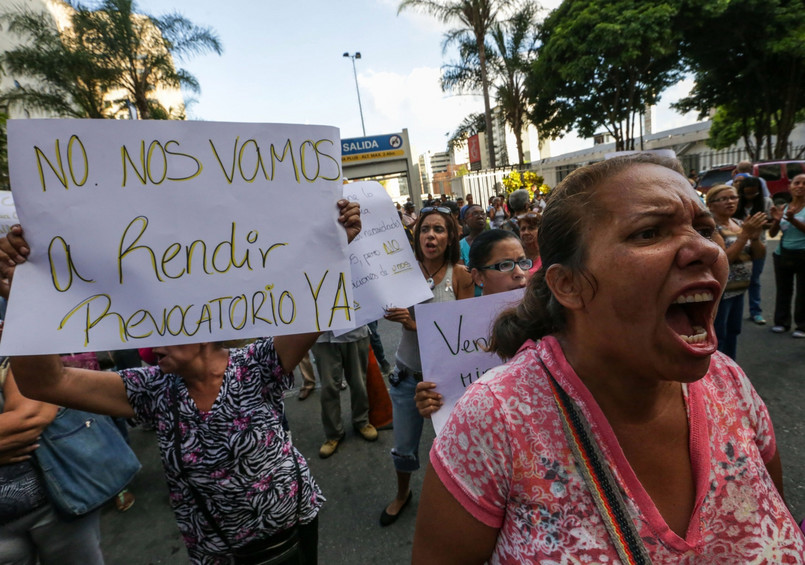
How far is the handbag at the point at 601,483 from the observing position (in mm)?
851

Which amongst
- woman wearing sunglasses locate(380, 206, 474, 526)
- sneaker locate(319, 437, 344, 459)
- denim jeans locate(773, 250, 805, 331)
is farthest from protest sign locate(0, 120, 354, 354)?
denim jeans locate(773, 250, 805, 331)

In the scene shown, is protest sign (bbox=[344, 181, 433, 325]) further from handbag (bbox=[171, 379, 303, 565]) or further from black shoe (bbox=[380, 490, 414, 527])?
black shoe (bbox=[380, 490, 414, 527])

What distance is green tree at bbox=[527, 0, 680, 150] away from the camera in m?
17.4

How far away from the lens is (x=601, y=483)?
0.89 m

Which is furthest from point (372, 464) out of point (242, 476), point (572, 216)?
point (572, 216)

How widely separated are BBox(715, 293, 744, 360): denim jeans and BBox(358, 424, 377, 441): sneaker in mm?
2962

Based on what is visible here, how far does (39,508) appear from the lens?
160cm

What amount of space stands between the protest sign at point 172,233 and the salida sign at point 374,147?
12.3m

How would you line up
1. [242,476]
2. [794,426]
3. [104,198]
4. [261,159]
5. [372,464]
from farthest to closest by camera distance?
1. [372,464]
2. [794,426]
3. [242,476]
4. [261,159]
5. [104,198]

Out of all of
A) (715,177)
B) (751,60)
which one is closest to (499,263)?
(715,177)

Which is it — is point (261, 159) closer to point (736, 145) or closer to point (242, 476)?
point (242, 476)

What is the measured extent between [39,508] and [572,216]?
6.92ft

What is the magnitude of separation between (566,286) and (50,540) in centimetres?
211

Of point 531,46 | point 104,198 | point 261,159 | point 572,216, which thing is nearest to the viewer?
point 572,216
